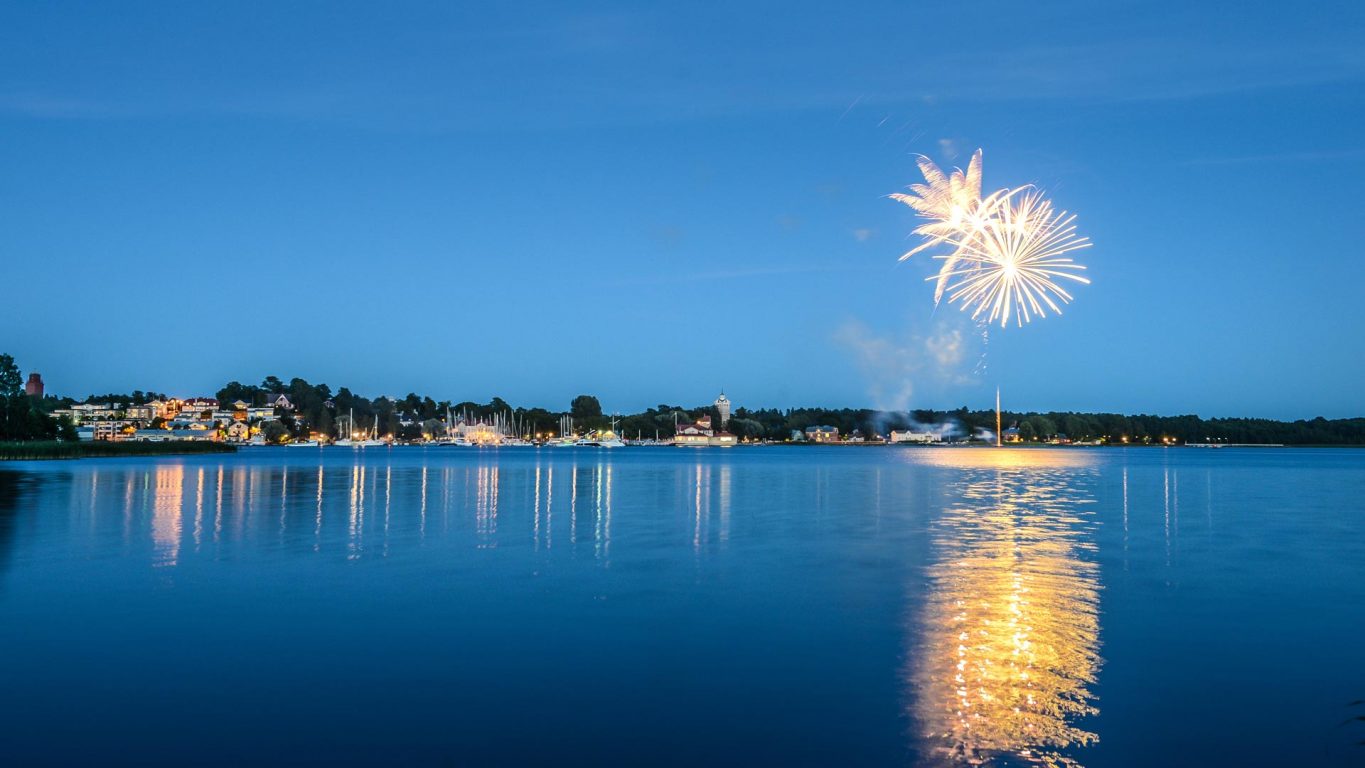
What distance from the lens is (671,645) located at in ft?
47.5

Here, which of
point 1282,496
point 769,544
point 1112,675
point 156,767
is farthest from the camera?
point 1282,496

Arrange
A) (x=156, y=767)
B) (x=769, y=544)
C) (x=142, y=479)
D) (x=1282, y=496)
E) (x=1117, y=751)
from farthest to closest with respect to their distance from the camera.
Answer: (x=142, y=479)
(x=1282, y=496)
(x=769, y=544)
(x=1117, y=751)
(x=156, y=767)

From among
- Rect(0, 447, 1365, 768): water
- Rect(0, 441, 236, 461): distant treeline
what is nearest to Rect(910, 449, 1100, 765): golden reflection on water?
Rect(0, 447, 1365, 768): water

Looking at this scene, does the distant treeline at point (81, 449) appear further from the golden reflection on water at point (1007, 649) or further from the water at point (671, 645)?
the golden reflection on water at point (1007, 649)

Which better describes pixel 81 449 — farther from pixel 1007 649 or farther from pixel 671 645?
pixel 1007 649

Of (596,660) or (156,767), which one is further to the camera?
(596,660)

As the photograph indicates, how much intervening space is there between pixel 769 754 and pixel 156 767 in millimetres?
5819

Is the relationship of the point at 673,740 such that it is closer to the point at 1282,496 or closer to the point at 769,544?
the point at 769,544

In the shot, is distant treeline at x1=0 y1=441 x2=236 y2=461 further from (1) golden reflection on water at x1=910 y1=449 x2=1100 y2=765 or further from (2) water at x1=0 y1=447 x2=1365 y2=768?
(1) golden reflection on water at x1=910 y1=449 x2=1100 y2=765

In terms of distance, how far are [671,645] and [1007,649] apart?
4835 millimetres

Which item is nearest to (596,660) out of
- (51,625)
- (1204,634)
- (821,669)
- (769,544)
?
(821,669)

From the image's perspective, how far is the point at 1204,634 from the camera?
1570 centimetres

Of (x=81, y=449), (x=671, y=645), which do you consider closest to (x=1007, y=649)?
(x=671, y=645)

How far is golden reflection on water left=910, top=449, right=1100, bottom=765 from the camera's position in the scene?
33.0 feet
